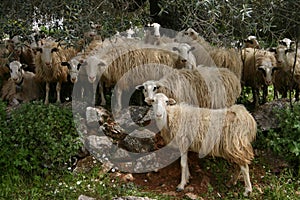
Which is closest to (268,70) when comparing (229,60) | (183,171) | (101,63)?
(229,60)

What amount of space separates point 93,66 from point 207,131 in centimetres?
223

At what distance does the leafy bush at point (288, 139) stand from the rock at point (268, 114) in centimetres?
17

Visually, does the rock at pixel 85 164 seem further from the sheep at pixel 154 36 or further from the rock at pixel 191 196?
the sheep at pixel 154 36

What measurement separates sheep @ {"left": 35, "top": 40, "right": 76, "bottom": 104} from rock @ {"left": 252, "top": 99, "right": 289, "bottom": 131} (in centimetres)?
320

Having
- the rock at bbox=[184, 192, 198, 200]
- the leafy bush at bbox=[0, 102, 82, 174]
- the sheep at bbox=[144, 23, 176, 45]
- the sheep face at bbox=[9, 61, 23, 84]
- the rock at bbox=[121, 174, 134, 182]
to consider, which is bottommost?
the rock at bbox=[184, 192, 198, 200]

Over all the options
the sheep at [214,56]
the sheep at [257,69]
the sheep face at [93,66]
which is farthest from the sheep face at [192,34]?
the sheep face at [93,66]

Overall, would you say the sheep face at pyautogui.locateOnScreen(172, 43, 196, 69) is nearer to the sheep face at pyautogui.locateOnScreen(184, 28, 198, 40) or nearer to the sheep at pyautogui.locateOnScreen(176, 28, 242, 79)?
the sheep at pyautogui.locateOnScreen(176, 28, 242, 79)

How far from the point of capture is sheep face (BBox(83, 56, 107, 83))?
24.6 feet

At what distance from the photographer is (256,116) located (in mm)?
7621

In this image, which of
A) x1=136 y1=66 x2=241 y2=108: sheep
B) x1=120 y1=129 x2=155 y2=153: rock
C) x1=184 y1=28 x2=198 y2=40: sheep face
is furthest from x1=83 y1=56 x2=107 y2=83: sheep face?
x1=184 y1=28 x2=198 y2=40: sheep face

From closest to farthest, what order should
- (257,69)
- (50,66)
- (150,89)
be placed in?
(150,89) < (50,66) < (257,69)

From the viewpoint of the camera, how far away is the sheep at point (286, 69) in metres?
8.23

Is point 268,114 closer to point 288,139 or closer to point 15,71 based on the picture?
point 288,139

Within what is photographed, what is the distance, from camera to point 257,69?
324 inches
